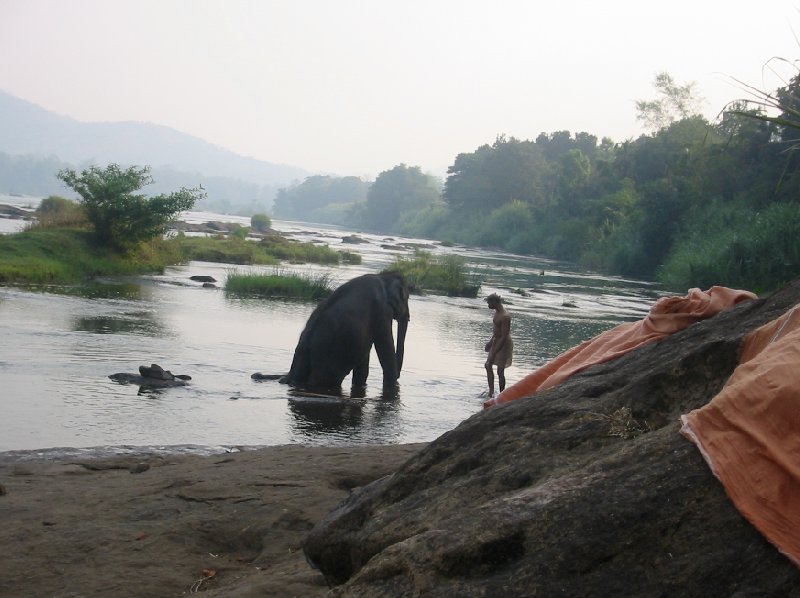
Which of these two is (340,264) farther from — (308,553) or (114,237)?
(308,553)

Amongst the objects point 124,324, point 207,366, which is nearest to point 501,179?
point 124,324

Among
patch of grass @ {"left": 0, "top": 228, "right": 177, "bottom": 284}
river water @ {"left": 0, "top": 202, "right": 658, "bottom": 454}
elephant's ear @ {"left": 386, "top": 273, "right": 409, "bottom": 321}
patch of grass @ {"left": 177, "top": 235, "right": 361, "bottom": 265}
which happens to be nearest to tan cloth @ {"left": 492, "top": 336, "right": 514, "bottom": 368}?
river water @ {"left": 0, "top": 202, "right": 658, "bottom": 454}

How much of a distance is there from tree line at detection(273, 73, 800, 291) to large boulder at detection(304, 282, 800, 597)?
3.89 ft

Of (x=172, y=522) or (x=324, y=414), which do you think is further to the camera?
(x=324, y=414)

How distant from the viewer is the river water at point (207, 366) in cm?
1052

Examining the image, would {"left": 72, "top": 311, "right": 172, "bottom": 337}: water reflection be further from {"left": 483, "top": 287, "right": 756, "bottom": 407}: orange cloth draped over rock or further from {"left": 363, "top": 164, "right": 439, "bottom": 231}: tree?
{"left": 363, "top": 164, "right": 439, "bottom": 231}: tree

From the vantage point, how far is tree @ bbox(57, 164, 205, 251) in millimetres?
32469

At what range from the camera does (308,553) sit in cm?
428

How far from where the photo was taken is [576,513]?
9.77 feet

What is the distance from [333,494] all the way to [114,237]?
93.4 ft

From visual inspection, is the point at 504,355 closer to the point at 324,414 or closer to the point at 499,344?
the point at 499,344

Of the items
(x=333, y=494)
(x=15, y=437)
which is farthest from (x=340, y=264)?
(x=333, y=494)

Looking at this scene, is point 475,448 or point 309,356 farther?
point 309,356

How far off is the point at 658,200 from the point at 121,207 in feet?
97.3
